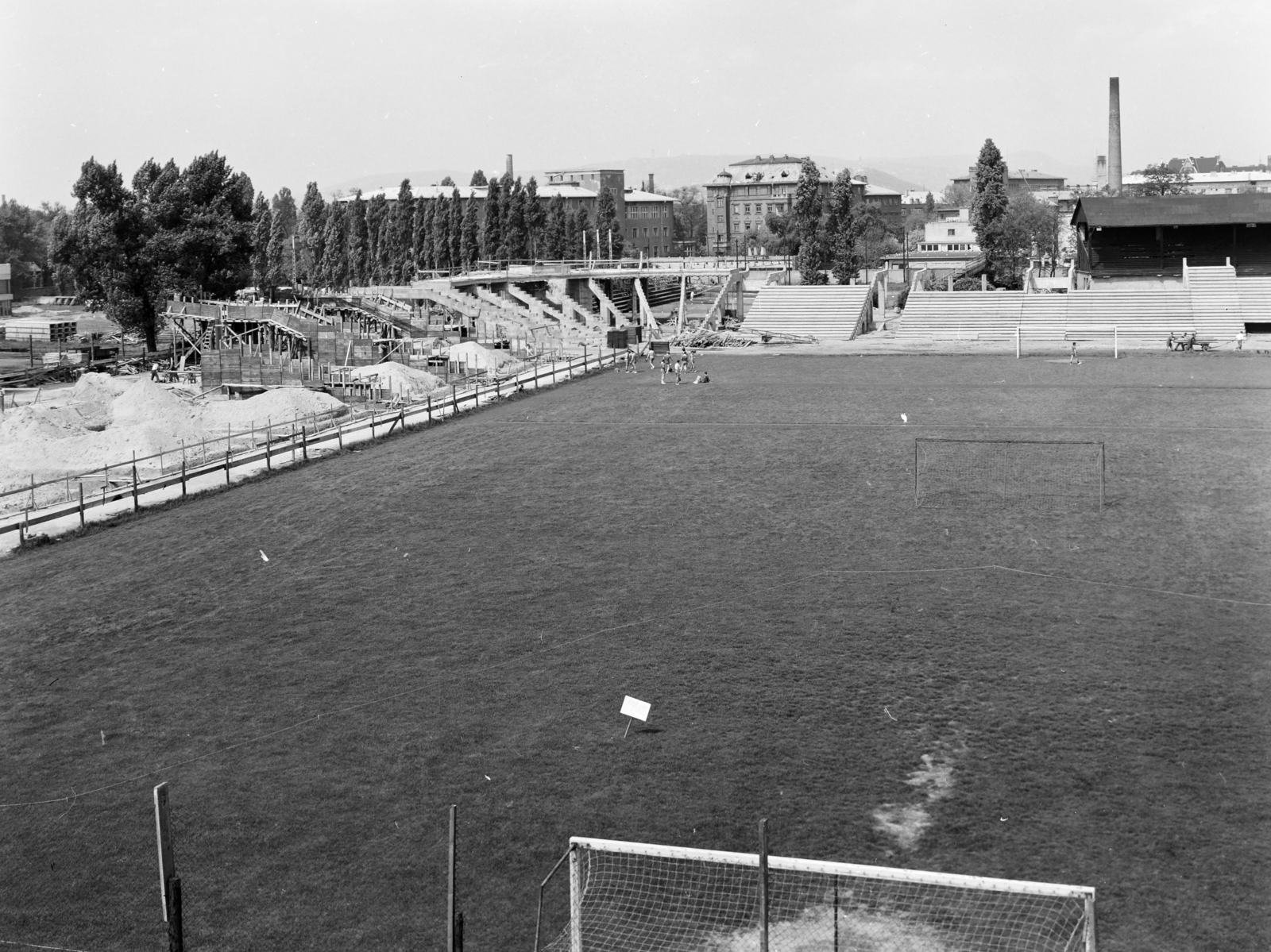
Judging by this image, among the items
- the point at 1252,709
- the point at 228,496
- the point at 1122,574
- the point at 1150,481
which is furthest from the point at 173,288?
the point at 1252,709

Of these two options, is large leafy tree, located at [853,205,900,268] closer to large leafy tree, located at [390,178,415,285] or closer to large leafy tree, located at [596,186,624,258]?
large leafy tree, located at [596,186,624,258]

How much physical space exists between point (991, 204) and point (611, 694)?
238 ft

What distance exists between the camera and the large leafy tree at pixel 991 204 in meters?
84.2

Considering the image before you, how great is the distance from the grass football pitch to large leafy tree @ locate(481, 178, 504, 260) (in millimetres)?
80158

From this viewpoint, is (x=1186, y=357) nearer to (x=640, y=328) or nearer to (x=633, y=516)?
(x=640, y=328)

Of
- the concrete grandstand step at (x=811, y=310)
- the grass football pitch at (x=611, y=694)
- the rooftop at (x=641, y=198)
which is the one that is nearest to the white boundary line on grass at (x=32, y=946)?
the grass football pitch at (x=611, y=694)

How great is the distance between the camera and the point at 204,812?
14.2 metres

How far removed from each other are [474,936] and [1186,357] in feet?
177

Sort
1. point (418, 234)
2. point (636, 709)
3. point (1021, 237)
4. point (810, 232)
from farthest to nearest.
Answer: point (418, 234) → point (1021, 237) → point (810, 232) → point (636, 709)

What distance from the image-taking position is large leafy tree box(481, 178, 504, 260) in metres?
110

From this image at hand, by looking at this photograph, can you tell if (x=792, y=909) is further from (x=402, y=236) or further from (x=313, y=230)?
(x=313, y=230)

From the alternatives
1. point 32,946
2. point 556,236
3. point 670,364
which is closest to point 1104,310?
point 670,364

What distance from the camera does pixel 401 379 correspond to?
53.2 m

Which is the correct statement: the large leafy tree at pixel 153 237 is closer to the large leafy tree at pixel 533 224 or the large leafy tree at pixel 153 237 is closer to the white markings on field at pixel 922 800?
the large leafy tree at pixel 533 224
